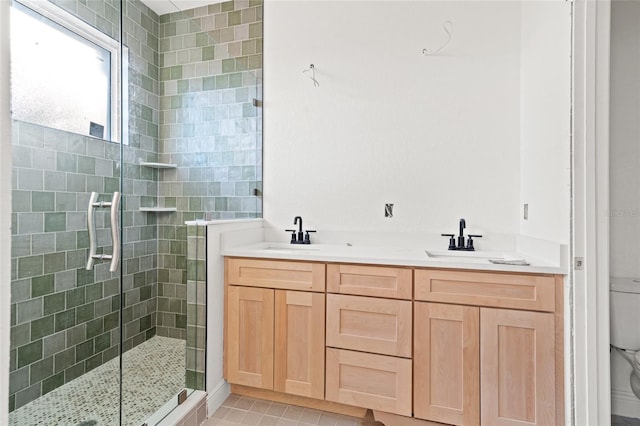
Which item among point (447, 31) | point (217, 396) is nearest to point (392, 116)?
point (447, 31)

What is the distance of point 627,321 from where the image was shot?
133 centimetres

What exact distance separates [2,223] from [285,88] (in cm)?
208

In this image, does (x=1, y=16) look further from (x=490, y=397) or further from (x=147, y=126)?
(x=490, y=397)

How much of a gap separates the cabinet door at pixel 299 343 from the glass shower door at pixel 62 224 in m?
0.82

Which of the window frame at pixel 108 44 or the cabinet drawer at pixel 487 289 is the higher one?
the window frame at pixel 108 44

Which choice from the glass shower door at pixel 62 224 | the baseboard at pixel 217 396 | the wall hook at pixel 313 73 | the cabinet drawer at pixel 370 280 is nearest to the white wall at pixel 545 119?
the cabinet drawer at pixel 370 280

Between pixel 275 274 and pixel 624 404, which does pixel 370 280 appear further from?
pixel 624 404

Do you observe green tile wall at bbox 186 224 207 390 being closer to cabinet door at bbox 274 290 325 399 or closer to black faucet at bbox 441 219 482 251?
cabinet door at bbox 274 290 325 399

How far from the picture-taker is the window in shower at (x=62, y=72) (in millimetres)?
1421

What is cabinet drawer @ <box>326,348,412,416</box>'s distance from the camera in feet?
5.22

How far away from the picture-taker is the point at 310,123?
2.36 metres

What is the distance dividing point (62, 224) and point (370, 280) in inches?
61.1

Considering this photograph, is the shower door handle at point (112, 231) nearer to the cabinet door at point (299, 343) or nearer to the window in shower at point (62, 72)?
the window in shower at point (62, 72)

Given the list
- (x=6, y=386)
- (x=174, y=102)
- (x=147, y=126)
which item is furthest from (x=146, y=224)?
(x=6, y=386)
